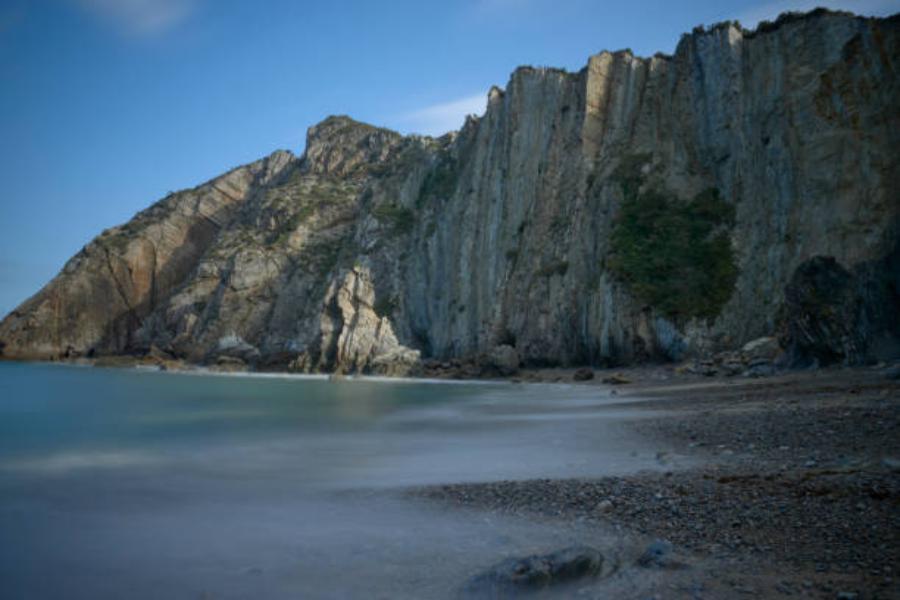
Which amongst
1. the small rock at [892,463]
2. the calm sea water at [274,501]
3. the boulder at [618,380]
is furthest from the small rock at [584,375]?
the small rock at [892,463]

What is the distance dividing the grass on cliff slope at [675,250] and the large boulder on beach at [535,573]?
32.6 m

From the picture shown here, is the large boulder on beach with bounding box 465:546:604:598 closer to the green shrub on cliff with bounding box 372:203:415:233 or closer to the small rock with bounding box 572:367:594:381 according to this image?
the small rock with bounding box 572:367:594:381

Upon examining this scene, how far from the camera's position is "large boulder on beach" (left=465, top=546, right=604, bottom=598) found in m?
4.61

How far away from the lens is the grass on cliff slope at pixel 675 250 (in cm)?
3572

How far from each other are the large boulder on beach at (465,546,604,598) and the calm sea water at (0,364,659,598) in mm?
301

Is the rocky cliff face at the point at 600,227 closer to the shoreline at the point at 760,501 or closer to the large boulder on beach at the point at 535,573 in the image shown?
the shoreline at the point at 760,501

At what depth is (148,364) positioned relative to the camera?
237 ft

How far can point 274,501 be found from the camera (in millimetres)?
8328

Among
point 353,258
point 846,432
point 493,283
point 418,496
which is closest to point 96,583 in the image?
point 418,496

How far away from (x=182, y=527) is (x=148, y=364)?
241ft

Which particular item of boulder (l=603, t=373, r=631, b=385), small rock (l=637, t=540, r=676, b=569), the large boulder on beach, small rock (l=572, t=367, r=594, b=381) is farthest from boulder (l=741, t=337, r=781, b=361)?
the large boulder on beach

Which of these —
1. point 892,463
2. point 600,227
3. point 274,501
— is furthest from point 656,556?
point 600,227

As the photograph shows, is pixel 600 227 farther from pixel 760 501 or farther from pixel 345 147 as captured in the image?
pixel 345 147

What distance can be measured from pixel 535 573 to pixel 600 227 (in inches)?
1628
